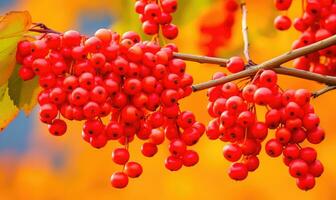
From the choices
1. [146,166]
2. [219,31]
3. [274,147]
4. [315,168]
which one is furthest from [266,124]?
[146,166]

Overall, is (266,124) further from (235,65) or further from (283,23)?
(283,23)

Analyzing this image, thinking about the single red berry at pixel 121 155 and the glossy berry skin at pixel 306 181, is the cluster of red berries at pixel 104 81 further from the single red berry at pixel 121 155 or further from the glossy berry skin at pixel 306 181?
the glossy berry skin at pixel 306 181

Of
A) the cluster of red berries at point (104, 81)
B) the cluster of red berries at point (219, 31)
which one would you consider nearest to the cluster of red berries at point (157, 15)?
the cluster of red berries at point (104, 81)

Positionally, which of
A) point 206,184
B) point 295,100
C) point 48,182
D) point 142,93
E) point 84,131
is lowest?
point 48,182

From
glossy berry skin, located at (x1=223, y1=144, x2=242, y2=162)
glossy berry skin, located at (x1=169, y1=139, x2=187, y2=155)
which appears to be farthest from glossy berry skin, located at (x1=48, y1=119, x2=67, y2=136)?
glossy berry skin, located at (x1=223, y1=144, x2=242, y2=162)

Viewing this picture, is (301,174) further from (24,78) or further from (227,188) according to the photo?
(227,188)

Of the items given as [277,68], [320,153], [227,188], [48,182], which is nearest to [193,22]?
[277,68]

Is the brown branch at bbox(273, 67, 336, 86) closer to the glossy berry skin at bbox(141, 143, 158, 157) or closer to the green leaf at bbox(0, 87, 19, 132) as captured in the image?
the glossy berry skin at bbox(141, 143, 158, 157)
